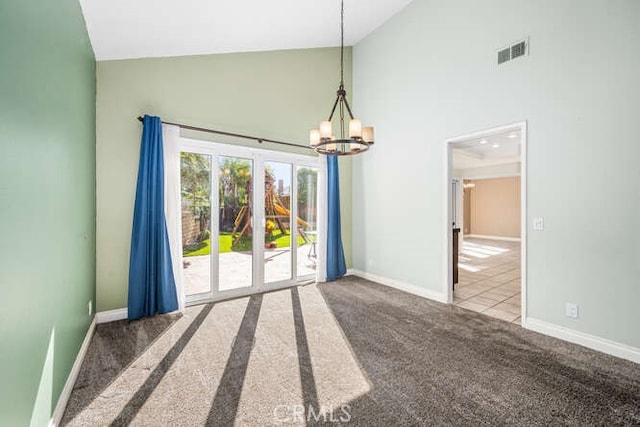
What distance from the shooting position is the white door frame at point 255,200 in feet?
12.7

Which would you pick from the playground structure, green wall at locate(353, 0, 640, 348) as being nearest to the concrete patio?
the playground structure

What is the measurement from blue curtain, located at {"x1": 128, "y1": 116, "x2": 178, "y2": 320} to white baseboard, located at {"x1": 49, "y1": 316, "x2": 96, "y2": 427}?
1.97 feet

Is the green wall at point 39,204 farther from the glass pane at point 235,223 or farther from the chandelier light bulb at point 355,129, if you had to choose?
the chandelier light bulb at point 355,129

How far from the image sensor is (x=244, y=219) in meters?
4.21

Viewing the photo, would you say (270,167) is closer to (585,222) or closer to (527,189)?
(527,189)

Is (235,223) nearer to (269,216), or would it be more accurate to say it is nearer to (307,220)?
(269,216)

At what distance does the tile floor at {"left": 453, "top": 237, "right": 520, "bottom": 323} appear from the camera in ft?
11.8

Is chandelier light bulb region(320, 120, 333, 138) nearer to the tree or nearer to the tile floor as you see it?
the tree

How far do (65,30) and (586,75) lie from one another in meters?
4.42

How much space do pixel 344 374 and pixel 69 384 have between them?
203cm

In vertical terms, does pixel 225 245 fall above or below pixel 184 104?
below

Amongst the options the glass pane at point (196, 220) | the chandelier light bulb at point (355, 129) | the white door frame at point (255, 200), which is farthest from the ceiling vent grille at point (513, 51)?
the glass pane at point (196, 220)

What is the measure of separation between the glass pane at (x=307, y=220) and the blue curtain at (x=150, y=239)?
2.12 metres

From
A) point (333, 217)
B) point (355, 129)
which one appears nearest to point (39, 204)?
point (355, 129)
